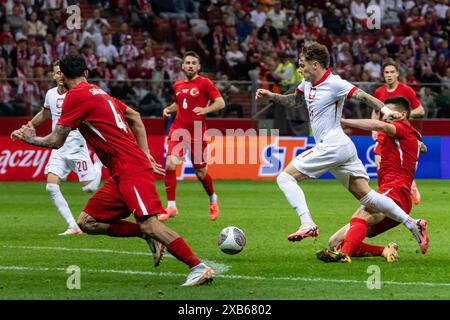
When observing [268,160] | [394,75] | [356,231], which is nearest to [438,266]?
[356,231]

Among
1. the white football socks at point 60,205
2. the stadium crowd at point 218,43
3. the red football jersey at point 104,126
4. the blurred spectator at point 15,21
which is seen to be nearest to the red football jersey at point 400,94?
the white football socks at point 60,205

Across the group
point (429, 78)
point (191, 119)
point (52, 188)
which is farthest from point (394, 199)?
point (429, 78)

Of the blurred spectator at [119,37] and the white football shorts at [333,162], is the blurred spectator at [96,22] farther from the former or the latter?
the white football shorts at [333,162]

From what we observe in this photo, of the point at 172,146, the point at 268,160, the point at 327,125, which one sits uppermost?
the point at 327,125

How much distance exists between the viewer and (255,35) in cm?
3020

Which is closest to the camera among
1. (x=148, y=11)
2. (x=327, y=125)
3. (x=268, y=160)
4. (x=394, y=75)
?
(x=327, y=125)

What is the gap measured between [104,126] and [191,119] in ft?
25.5

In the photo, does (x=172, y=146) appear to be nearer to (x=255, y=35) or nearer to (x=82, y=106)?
(x=82, y=106)

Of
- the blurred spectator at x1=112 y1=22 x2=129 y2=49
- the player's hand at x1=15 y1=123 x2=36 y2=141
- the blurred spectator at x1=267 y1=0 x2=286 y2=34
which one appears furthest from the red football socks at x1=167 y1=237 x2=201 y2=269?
the blurred spectator at x1=267 y1=0 x2=286 y2=34

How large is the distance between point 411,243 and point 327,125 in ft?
8.07

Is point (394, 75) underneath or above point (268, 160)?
above

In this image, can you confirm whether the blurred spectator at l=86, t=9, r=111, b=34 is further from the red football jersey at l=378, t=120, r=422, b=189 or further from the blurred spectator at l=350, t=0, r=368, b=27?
the red football jersey at l=378, t=120, r=422, b=189

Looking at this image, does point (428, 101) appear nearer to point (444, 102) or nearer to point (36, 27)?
point (444, 102)
